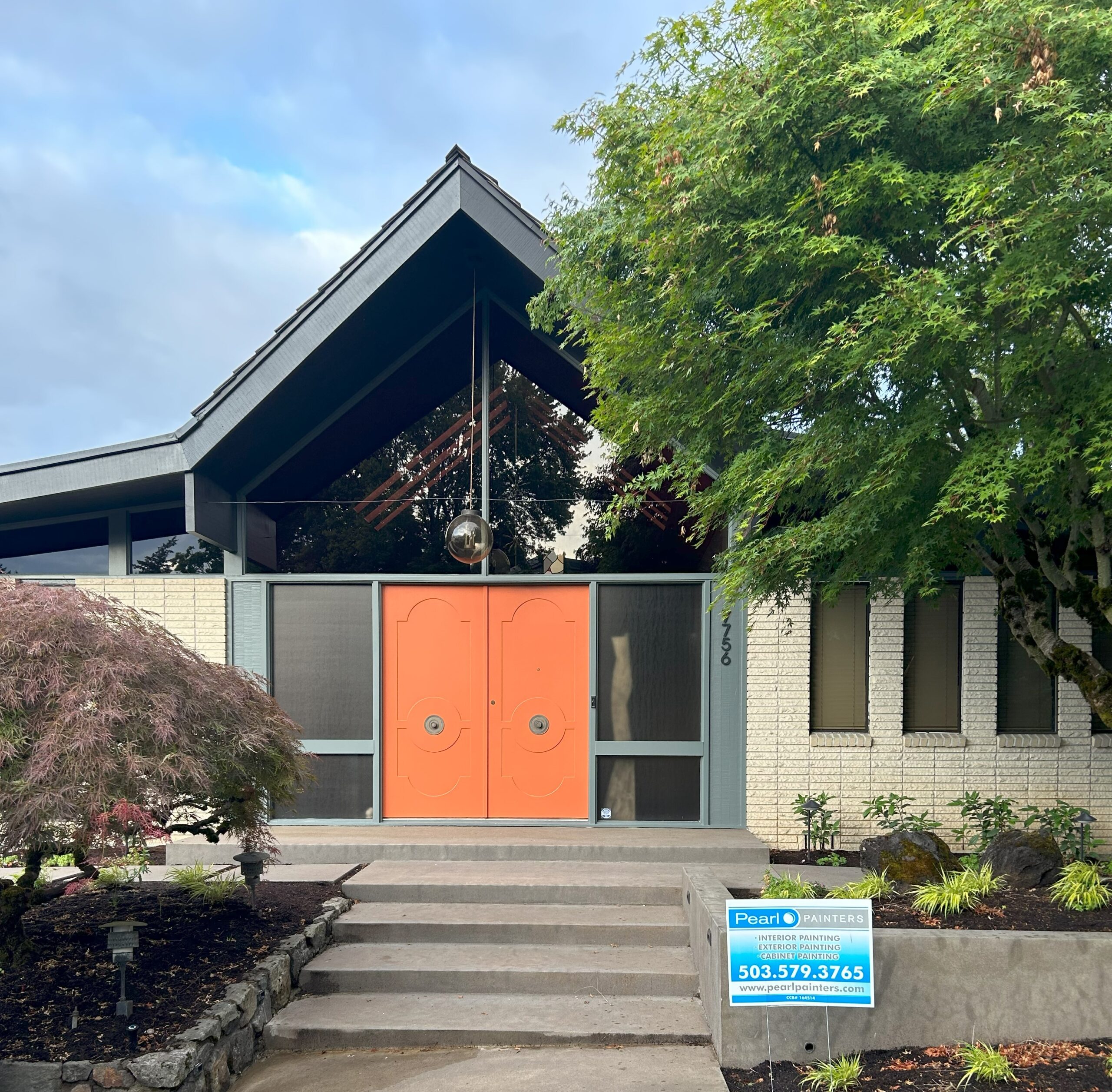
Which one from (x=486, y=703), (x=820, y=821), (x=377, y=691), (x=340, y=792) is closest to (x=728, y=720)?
(x=820, y=821)

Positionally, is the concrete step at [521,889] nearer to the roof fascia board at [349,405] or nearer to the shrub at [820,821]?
the shrub at [820,821]

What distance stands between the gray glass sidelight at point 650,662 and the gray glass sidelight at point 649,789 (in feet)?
0.74

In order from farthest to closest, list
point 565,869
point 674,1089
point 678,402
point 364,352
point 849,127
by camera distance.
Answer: point 364,352, point 565,869, point 678,402, point 849,127, point 674,1089

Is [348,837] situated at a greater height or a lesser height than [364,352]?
lesser

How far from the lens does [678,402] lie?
638cm

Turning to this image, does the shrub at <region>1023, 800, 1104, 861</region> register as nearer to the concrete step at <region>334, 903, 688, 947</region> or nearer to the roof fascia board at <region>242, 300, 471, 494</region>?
the concrete step at <region>334, 903, 688, 947</region>

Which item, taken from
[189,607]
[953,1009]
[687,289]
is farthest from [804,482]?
[189,607]

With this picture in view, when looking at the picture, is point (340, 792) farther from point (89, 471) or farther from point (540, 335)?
point (540, 335)

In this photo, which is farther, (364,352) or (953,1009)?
(364,352)

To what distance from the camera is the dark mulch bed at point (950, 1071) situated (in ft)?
15.0

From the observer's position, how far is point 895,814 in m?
8.68

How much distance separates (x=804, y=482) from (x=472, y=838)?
4526 millimetres

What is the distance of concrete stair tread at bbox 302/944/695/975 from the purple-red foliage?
1.49m

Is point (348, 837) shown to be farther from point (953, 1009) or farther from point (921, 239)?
point (921, 239)
